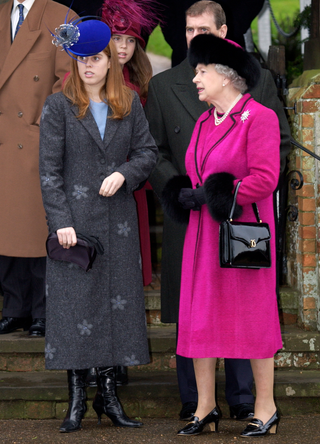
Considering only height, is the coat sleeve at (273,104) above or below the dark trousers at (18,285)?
above

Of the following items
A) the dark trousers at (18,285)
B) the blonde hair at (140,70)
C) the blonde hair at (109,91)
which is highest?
the blonde hair at (140,70)

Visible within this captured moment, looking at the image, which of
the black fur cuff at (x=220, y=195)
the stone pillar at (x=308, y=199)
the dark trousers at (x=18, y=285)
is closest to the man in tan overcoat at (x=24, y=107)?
the dark trousers at (x=18, y=285)

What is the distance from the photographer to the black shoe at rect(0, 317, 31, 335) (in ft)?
15.1

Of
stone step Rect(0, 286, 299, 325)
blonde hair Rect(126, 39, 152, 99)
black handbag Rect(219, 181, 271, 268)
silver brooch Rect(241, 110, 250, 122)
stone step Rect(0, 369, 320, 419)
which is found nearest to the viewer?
black handbag Rect(219, 181, 271, 268)

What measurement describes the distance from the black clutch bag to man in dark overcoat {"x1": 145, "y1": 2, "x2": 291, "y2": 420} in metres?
0.53

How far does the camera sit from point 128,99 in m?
3.62

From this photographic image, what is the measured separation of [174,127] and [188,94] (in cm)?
18

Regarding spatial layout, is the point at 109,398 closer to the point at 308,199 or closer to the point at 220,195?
the point at 220,195

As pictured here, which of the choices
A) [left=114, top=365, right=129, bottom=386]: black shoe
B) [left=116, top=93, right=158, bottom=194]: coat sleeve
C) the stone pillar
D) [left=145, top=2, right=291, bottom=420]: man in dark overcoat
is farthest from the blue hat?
[left=114, top=365, right=129, bottom=386]: black shoe

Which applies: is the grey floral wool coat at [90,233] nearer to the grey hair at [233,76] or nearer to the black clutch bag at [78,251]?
Answer: the black clutch bag at [78,251]

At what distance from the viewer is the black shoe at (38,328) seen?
176 inches

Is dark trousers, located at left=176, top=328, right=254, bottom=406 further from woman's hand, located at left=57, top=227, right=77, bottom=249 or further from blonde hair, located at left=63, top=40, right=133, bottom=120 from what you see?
blonde hair, located at left=63, top=40, right=133, bottom=120

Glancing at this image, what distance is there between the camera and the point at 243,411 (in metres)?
3.79

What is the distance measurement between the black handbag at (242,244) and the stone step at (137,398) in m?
1.05
